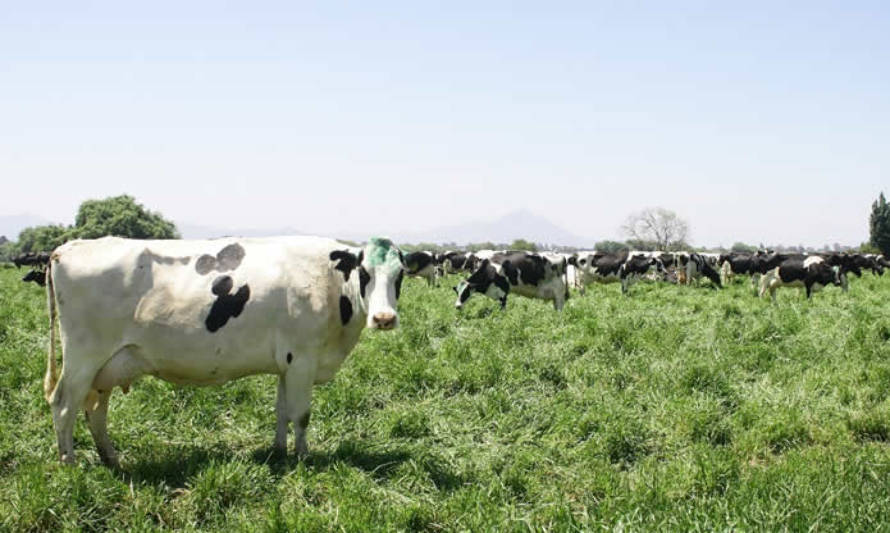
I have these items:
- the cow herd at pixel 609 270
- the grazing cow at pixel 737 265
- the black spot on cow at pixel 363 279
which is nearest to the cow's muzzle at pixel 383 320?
the black spot on cow at pixel 363 279

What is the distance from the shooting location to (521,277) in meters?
17.5

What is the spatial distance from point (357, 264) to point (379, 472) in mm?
1723

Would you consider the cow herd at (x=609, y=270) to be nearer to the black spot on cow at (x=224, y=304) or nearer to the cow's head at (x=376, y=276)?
the cow's head at (x=376, y=276)

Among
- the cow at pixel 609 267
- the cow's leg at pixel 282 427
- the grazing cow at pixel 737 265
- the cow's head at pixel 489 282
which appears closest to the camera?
the cow's leg at pixel 282 427

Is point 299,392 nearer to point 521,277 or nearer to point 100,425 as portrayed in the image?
point 100,425

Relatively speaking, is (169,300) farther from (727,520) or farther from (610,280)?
(610,280)

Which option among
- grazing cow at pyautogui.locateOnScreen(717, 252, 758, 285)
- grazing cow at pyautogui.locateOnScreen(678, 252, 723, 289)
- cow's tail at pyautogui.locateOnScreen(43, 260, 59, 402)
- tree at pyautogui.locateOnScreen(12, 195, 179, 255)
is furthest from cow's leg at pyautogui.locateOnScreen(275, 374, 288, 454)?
tree at pyautogui.locateOnScreen(12, 195, 179, 255)

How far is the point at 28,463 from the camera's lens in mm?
5199

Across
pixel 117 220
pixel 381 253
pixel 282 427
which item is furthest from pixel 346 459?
pixel 117 220

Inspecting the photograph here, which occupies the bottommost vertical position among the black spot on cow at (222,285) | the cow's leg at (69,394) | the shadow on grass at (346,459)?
the shadow on grass at (346,459)

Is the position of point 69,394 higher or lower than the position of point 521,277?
lower

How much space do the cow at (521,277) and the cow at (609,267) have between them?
7.36m

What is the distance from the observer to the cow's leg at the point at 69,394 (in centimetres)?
516

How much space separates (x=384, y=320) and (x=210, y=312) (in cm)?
144
